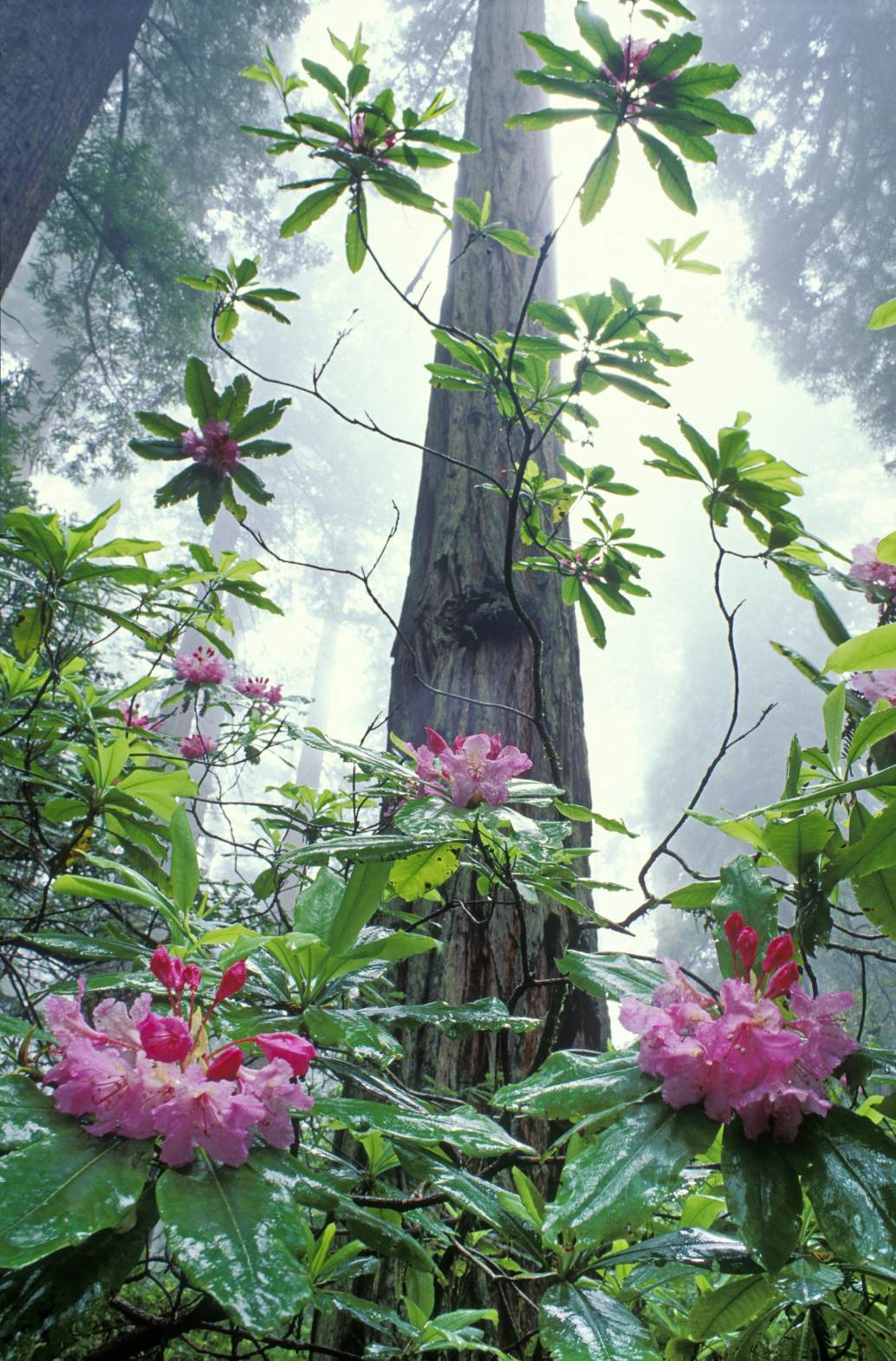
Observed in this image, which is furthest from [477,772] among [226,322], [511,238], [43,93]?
[43,93]

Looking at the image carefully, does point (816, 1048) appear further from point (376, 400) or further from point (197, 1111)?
point (376, 400)

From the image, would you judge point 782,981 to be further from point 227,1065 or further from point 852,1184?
point 227,1065

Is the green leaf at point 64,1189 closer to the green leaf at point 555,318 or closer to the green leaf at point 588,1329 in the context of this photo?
the green leaf at point 588,1329

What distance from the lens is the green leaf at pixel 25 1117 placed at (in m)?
0.41

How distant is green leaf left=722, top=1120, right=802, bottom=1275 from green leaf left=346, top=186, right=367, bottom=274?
1.38 meters

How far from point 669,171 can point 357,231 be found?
622 millimetres

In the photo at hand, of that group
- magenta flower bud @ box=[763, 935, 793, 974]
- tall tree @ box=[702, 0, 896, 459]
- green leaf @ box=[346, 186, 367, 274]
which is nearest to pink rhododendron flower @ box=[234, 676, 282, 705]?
green leaf @ box=[346, 186, 367, 274]

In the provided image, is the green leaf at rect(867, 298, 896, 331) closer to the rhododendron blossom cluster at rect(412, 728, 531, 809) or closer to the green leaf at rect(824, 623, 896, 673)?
the green leaf at rect(824, 623, 896, 673)

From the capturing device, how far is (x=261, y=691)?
8.75 ft

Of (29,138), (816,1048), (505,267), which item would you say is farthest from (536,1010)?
(29,138)

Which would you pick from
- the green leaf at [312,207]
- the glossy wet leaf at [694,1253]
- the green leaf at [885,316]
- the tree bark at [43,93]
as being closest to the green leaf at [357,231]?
the green leaf at [312,207]

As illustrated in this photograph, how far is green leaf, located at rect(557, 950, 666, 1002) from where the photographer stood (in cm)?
56

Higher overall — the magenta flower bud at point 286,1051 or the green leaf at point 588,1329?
the magenta flower bud at point 286,1051

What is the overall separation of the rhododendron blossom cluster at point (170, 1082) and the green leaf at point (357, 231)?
1288 millimetres
